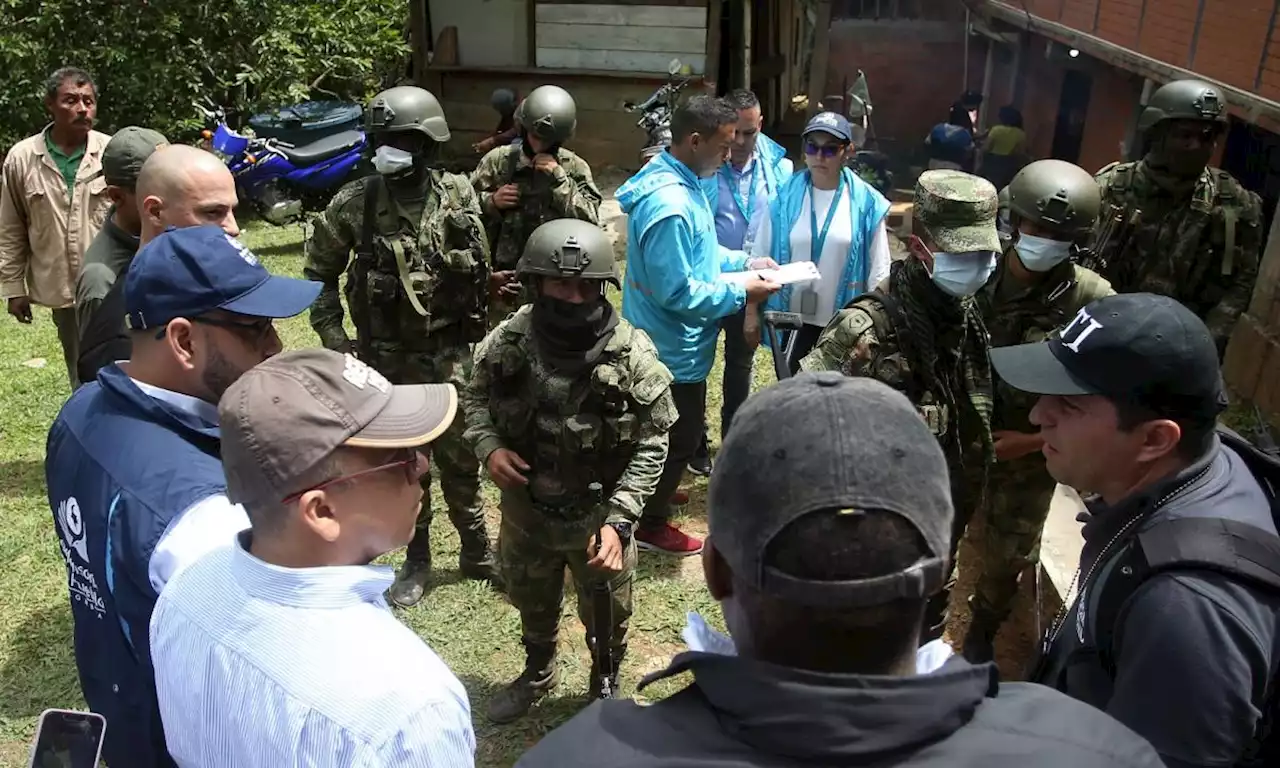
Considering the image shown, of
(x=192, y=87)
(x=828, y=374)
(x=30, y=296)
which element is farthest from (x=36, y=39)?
(x=828, y=374)

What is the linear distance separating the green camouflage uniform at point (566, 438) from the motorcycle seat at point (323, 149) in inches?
314

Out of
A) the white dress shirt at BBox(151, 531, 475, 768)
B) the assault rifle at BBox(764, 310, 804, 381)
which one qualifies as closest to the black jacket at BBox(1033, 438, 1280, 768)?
the white dress shirt at BBox(151, 531, 475, 768)

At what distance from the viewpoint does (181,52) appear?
1107 centimetres

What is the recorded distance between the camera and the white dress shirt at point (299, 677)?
4.83ft

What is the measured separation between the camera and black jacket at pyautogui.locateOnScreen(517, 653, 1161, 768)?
1092 mm

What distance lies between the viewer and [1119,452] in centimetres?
213

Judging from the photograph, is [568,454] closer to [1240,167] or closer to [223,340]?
[223,340]

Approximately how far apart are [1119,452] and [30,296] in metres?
5.94

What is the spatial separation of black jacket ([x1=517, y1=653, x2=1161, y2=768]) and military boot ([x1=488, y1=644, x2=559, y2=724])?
282 centimetres

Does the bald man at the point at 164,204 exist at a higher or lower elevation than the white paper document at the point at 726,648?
Answer: lower

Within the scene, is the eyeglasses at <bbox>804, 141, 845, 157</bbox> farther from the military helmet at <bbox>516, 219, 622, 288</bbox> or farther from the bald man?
the bald man

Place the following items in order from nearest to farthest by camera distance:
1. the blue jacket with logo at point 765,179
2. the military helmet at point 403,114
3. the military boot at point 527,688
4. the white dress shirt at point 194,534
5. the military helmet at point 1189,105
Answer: the white dress shirt at point 194,534 < the military boot at point 527,688 < the military helmet at point 403,114 < the military helmet at point 1189,105 < the blue jacket with logo at point 765,179

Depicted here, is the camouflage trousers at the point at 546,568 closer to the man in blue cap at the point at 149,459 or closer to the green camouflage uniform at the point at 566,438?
the green camouflage uniform at the point at 566,438

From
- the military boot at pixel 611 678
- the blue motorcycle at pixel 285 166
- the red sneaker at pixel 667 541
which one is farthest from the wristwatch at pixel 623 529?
the blue motorcycle at pixel 285 166
